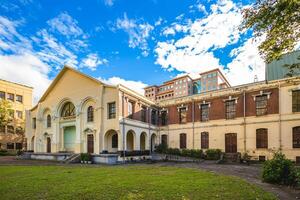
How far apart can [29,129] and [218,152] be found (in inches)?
1168

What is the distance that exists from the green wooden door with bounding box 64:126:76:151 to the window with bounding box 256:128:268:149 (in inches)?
909

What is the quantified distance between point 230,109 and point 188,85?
7386cm

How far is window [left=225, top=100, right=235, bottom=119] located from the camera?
1058 inches

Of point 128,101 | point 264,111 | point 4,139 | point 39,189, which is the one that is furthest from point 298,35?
point 4,139

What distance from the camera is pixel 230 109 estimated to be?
2706 cm

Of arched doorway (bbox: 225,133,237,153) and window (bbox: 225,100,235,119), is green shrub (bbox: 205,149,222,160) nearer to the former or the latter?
arched doorway (bbox: 225,133,237,153)

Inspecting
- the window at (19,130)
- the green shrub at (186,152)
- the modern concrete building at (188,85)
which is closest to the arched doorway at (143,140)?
the green shrub at (186,152)

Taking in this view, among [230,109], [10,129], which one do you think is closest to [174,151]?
[230,109]

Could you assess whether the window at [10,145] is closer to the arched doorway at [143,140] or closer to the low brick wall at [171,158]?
the arched doorway at [143,140]

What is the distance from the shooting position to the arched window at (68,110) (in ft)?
101

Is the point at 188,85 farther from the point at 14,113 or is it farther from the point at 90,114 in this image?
the point at 90,114

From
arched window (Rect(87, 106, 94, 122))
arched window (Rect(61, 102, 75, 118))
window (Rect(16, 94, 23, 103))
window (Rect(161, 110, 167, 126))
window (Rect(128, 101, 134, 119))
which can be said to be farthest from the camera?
window (Rect(16, 94, 23, 103))

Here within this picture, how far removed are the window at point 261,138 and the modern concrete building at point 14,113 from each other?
1681 inches

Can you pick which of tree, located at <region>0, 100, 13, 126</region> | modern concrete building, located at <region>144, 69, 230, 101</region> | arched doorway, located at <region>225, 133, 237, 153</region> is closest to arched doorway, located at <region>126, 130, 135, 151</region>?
arched doorway, located at <region>225, 133, 237, 153</region>
